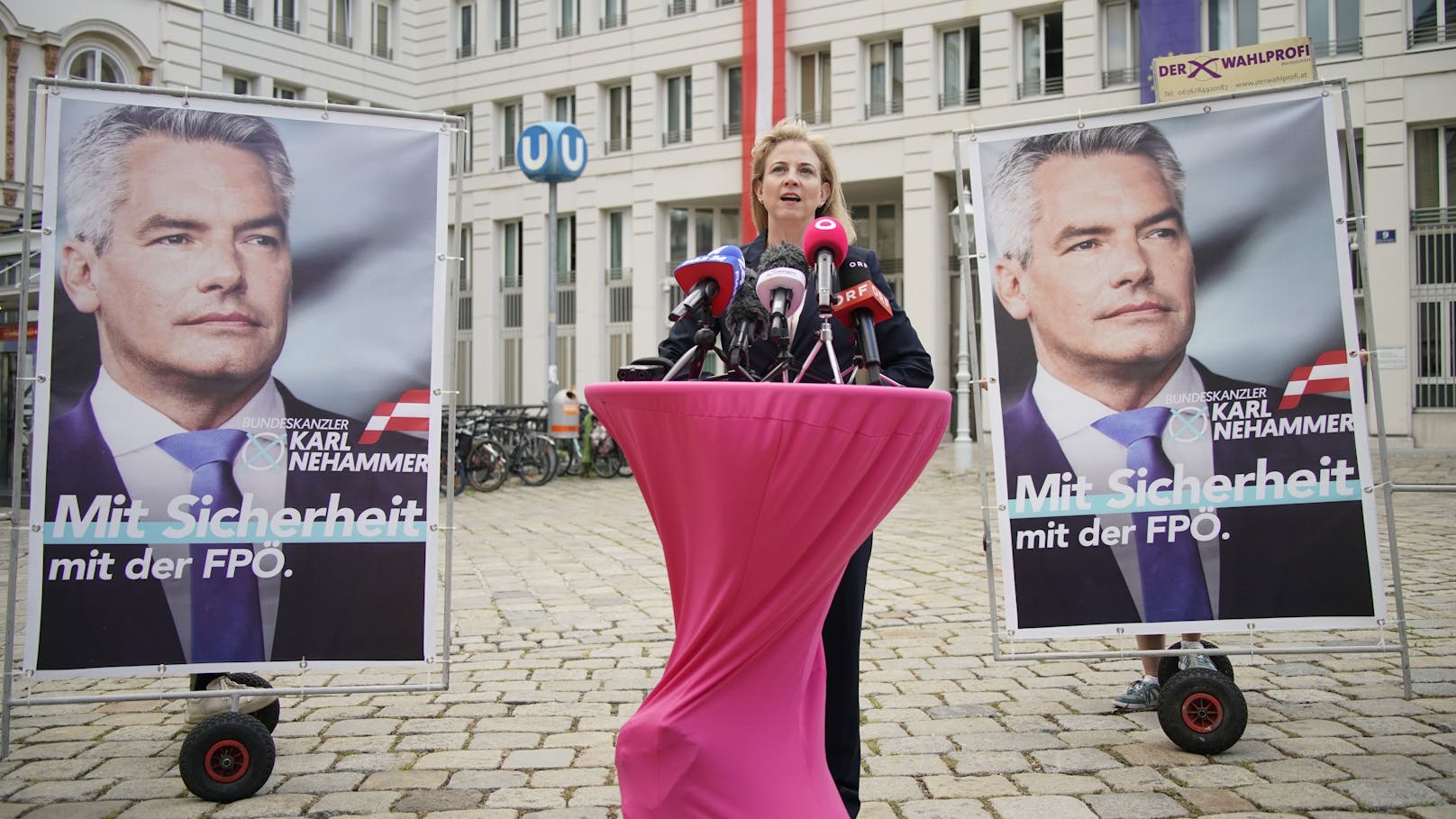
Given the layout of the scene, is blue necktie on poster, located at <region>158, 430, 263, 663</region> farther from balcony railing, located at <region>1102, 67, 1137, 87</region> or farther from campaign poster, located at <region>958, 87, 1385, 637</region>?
balcony railing, located at <region>1102, 67, 1137, 87</region>

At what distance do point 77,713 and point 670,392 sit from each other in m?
4.03

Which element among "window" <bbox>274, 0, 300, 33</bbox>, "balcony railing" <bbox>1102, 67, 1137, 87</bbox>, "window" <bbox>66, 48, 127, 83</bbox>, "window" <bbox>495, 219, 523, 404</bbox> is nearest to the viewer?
"window" <bbox>66, 48, 127, 83</bbox>

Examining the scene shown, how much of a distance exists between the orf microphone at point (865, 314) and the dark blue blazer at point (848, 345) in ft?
1.32

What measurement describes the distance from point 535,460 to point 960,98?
1463 cm

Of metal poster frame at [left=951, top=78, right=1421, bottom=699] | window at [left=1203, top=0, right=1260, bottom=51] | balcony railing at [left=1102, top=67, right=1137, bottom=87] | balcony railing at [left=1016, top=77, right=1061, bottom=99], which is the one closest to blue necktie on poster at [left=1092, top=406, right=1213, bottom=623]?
metal poster frame at [left=951, top=78, right=1421, bottom=699]

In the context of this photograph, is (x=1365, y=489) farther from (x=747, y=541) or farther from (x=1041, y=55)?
(x=1041, y=55)

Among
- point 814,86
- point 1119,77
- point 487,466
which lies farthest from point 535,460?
point 1119,77

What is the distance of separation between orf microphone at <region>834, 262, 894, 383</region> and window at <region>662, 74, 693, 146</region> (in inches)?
1185

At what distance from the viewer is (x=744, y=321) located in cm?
265

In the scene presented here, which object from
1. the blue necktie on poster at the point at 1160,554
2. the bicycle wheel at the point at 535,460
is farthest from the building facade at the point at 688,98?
the blue necktie on poster at the point at 1160,554

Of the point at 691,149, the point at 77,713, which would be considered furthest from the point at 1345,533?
the point at 691,149

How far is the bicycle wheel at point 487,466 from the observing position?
17156 millimetres

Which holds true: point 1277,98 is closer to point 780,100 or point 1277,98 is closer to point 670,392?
point 670,392

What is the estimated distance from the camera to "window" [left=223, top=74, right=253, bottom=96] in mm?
30750
